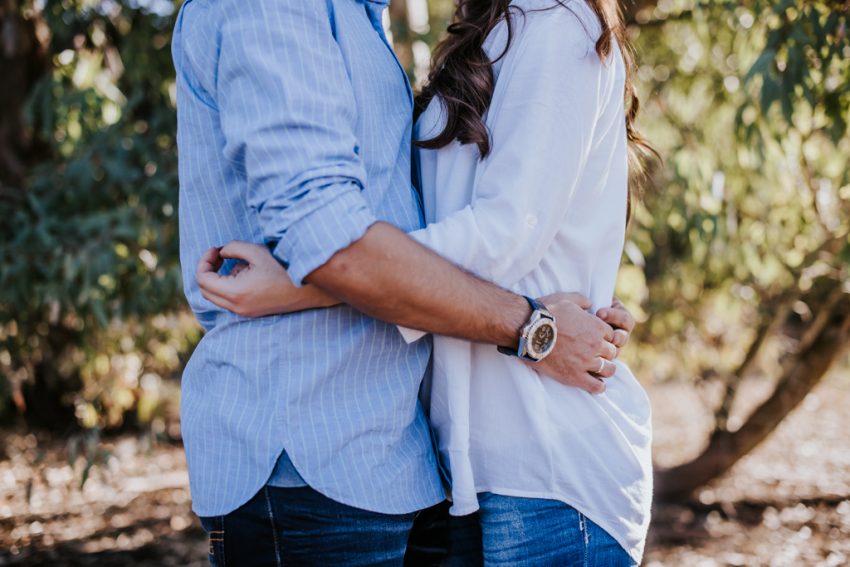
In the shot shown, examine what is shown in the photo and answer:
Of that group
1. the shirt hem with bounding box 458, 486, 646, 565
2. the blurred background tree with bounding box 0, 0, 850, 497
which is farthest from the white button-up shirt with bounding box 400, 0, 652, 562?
the blurred background tree with bounding box 0, 0, 850, 497

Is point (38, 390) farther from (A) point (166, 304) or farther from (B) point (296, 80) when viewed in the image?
(B) point (296, 80)

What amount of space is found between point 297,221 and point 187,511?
4.03 m

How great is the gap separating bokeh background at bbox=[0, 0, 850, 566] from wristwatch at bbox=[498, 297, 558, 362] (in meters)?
1.52

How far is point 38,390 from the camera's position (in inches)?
232

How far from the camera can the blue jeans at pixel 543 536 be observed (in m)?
1.21

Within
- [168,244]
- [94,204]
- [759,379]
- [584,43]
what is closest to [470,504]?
[584,43]

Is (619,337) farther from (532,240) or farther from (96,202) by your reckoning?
(96,202)

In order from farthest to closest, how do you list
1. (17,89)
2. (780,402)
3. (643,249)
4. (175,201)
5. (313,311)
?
(17,89), (780,402), (643,249), (175,201), (313,311)

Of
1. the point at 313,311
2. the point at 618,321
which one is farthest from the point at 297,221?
the point at 618,321

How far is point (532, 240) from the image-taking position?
3.78ft

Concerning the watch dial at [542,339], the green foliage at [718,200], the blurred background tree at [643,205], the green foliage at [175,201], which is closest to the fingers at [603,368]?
the watch dial at [542,339]

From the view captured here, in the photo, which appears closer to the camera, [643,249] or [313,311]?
[313,311]

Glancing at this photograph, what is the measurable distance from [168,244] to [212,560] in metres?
2.13

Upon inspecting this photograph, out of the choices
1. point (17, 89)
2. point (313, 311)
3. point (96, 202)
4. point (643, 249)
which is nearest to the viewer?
point (313, 311)
